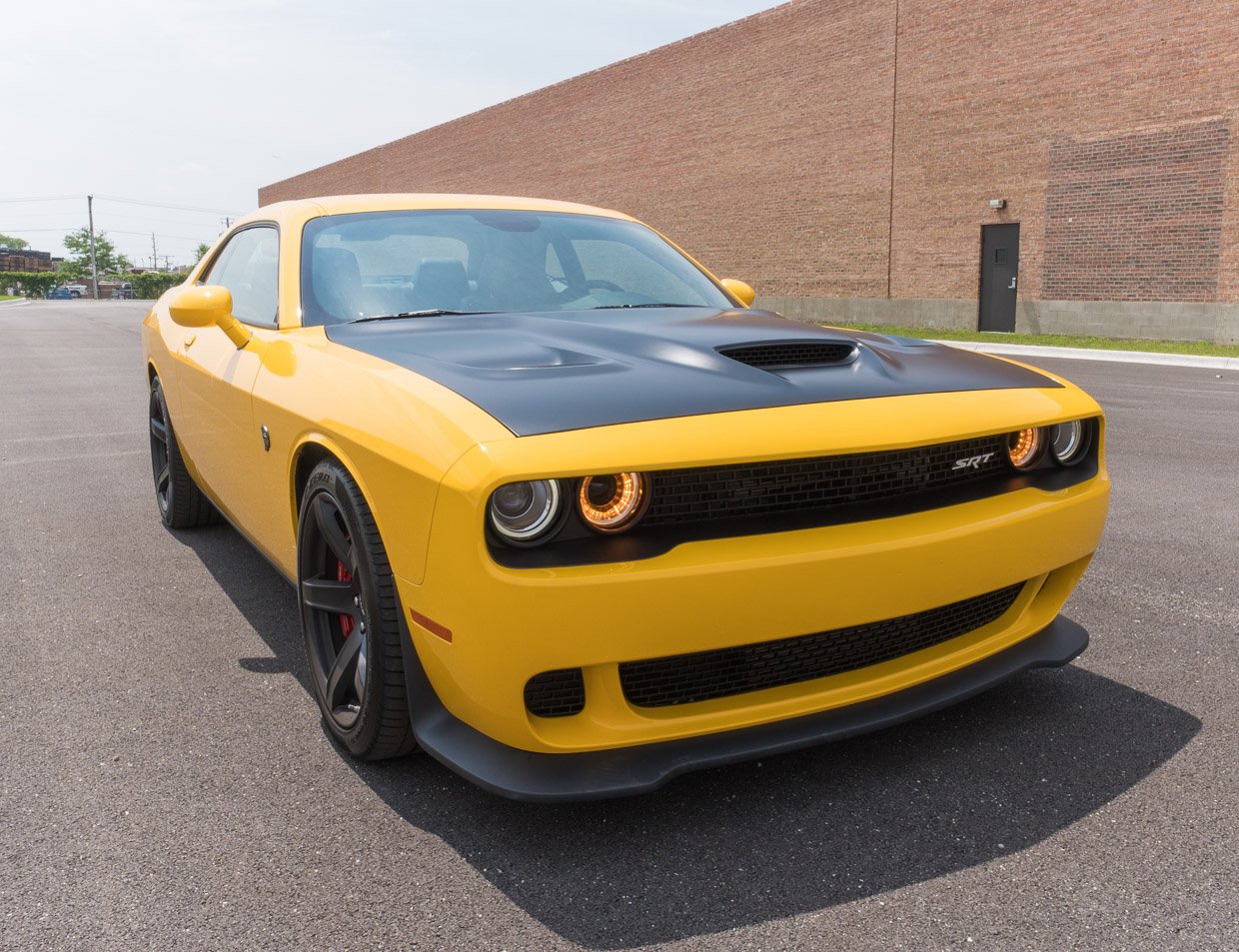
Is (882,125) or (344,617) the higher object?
(882,125)

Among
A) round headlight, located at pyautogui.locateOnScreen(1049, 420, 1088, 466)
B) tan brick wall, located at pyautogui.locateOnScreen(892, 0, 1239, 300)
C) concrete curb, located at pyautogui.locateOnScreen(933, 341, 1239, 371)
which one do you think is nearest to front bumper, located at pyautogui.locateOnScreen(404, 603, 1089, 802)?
round headlight, located at pyautogui.locateOnScreen(1049, 420, 1088, 466)

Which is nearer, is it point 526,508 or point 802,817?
point 526,508

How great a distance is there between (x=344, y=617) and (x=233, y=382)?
103 centimetres

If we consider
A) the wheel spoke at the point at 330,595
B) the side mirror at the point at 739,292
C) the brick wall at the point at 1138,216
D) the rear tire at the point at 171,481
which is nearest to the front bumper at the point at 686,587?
the wheel spoke at the point at 330,595

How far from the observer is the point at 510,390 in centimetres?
216

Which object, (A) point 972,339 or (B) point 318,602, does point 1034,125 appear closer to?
(A) point 972,339

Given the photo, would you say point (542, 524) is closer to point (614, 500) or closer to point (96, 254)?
point (614, 500)

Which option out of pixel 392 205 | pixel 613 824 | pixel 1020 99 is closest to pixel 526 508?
pixel 613 824

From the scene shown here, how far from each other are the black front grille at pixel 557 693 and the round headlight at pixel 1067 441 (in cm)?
138

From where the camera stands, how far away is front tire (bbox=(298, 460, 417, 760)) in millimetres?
2311

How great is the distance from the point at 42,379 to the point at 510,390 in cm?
1240

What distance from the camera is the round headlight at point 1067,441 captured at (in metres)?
2.70

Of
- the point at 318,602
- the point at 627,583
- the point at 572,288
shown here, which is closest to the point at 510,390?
the point at 627,583

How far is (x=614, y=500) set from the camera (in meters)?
2.06
